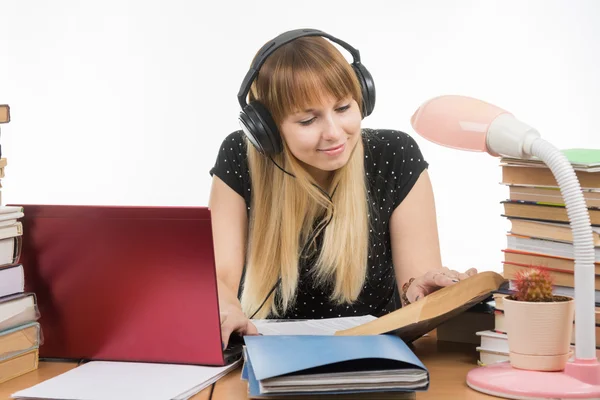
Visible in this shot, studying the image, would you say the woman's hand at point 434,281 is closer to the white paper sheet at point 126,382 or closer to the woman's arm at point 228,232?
the white paper sheet at point 126,382

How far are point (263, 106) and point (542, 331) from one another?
795mm

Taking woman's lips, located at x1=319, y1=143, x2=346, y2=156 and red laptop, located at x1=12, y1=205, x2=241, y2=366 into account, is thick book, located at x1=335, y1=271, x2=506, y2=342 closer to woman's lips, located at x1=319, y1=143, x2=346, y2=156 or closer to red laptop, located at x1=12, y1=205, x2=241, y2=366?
red laptop, located at x1=12, y1=205, x2=241, y2=366

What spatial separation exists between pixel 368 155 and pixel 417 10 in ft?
6.02

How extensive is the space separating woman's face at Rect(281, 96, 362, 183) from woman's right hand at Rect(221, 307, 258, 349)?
0.49 meters

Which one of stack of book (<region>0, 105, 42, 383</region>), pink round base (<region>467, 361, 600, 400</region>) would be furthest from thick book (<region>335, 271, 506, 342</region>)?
stack of book (<region>0, 105, 42, 383</region>)

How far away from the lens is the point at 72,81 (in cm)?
357

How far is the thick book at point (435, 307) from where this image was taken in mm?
1023

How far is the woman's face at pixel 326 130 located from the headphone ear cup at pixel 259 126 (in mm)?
51

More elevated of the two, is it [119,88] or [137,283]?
[119,88]

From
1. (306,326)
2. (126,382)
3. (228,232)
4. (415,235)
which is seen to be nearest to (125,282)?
(126,382)

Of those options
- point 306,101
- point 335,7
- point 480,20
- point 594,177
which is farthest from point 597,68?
point 594,177

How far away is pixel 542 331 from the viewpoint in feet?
3.03

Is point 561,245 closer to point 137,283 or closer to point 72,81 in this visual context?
point 137,283

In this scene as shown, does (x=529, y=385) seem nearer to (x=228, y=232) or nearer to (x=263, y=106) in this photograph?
(x=263, y=106)
